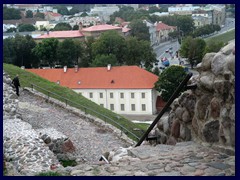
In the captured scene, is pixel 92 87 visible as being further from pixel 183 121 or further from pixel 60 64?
pixel 183 121

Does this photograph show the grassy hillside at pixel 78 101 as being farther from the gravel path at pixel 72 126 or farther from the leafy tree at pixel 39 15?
the leafy tree at pixel 39 15

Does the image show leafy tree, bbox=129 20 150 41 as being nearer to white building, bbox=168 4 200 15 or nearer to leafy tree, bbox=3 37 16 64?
white building, bbox=168 4 200 15

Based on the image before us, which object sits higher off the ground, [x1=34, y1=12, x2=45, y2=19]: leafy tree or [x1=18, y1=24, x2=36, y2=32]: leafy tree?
[x1=34, y1=12, x2=45, y2=19]: leafy tree

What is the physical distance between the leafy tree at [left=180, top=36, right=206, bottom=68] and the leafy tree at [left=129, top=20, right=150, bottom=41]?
2025cm

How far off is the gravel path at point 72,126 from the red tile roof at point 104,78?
99.1ft

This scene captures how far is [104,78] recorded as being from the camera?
164 ft

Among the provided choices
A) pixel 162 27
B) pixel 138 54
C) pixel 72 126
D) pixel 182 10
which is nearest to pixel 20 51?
pixel 138 54

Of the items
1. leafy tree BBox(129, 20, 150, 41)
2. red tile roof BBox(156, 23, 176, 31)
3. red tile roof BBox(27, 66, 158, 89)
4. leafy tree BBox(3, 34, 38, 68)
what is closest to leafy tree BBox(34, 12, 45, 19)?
leafy tree BBox(129, 20, 150, 41)

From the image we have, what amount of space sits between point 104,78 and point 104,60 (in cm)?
788

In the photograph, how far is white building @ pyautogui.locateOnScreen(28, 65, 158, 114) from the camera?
48.1m

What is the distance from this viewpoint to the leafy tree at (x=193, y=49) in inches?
2162

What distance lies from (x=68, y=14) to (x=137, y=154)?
130 meters

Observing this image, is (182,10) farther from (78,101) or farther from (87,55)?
(78,101)

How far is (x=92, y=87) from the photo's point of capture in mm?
49719
